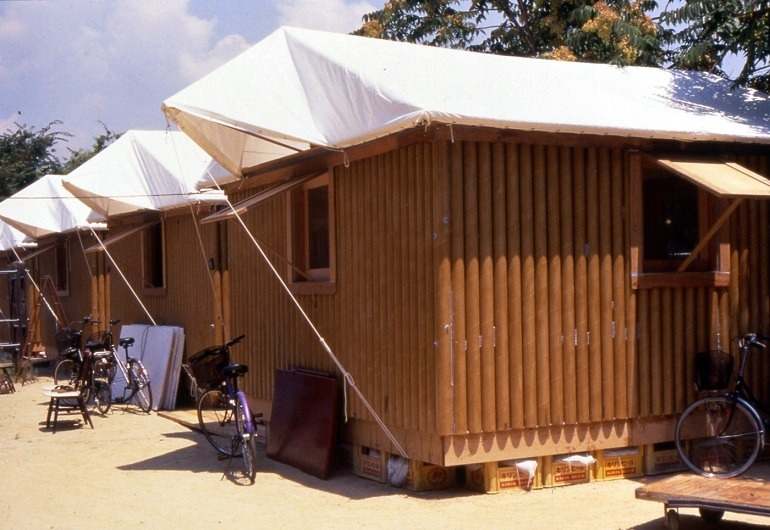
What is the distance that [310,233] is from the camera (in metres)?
10.8

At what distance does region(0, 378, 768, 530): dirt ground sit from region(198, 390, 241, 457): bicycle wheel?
21cm

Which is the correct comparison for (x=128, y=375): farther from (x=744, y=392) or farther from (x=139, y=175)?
(x=744, y=392)

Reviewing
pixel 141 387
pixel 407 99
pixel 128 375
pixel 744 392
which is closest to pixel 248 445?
pixel 407 99

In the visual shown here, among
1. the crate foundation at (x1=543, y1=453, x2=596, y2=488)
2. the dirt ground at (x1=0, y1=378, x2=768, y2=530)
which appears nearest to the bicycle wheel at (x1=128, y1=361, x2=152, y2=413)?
the dirt ground at (x1=0, y1=378, x2=768, y2=530)

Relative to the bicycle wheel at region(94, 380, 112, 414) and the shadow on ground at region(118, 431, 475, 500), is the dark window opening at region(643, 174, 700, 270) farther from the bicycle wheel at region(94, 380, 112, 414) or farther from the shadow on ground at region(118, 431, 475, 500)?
the bicycle wheel at region(94, 380, 112, 414)

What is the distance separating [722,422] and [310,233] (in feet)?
14.9

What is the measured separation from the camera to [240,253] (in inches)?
490

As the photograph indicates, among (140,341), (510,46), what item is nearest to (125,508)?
(140,341)

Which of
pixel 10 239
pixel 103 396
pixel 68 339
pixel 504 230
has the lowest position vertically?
pixel 103 396

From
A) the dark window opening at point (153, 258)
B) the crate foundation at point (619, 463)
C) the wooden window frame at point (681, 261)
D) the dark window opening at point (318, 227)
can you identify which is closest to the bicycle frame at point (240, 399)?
Result: the dark window opening at point (318, 227)

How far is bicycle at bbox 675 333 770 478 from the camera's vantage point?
8.80 m

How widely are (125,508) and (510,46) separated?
1348 centimetres

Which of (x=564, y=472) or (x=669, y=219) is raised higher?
(x=669, y=219)

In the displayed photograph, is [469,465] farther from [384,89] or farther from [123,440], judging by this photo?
[123,440]
